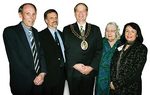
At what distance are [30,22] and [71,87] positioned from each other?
3.97ft

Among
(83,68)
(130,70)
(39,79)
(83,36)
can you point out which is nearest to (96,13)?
(83,36)

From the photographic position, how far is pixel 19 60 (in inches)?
167

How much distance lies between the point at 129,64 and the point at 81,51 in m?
0.77

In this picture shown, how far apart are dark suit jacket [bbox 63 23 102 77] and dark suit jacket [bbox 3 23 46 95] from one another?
2.53 feet

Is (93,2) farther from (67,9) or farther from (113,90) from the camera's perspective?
(113,90)

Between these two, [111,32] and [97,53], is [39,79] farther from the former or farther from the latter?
[111,32]

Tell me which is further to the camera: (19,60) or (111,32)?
(111,32)

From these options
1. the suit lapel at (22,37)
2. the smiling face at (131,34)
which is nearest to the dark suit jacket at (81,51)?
the smiling face at (131,34)

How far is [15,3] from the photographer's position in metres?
5.82

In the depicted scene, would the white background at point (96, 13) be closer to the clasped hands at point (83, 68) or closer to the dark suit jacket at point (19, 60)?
the clasped hands at point (83, 68)

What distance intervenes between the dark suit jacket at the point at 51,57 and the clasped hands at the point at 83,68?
234 millimetres

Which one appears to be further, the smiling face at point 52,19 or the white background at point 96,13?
the white background at point 96,13

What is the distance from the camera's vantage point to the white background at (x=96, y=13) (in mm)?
5820

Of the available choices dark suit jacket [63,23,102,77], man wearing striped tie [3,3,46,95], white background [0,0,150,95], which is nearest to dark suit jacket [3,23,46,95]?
man wearing striped tie [3,3,46,95]
